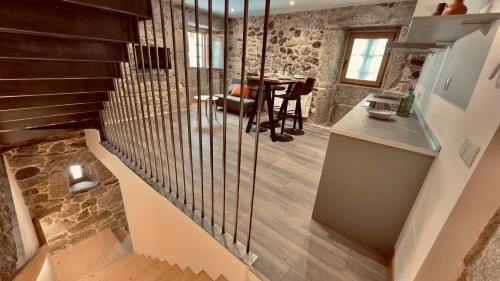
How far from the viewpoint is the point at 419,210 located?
1.19 meters

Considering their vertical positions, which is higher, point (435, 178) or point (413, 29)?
point (413, 29)

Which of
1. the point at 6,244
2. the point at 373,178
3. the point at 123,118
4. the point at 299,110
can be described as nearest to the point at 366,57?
the point at 299,110

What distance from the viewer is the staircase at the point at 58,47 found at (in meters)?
1.10

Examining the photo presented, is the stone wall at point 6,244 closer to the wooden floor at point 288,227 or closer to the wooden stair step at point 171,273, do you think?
the wooden stair step at point 171,273

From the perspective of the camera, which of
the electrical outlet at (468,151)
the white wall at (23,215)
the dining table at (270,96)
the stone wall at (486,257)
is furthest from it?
the dining table at (270,96)

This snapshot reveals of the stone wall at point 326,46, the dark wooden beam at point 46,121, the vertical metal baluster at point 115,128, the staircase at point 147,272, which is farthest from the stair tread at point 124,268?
the stone wall at point 326,46

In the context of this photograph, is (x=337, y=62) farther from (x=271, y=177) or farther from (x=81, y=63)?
(x=81, y=63)

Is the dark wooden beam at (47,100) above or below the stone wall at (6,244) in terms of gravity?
above

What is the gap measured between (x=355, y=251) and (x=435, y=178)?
0.77 m

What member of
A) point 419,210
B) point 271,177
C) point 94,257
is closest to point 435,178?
point 419,210

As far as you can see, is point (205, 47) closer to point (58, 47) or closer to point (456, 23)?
point (58, 47)

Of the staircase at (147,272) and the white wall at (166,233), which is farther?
the staircase at (147,272)

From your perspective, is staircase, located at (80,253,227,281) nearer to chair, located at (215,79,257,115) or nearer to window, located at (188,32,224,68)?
chair, located at (215,79,257,115)

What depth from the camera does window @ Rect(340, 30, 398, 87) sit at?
3.89 m
